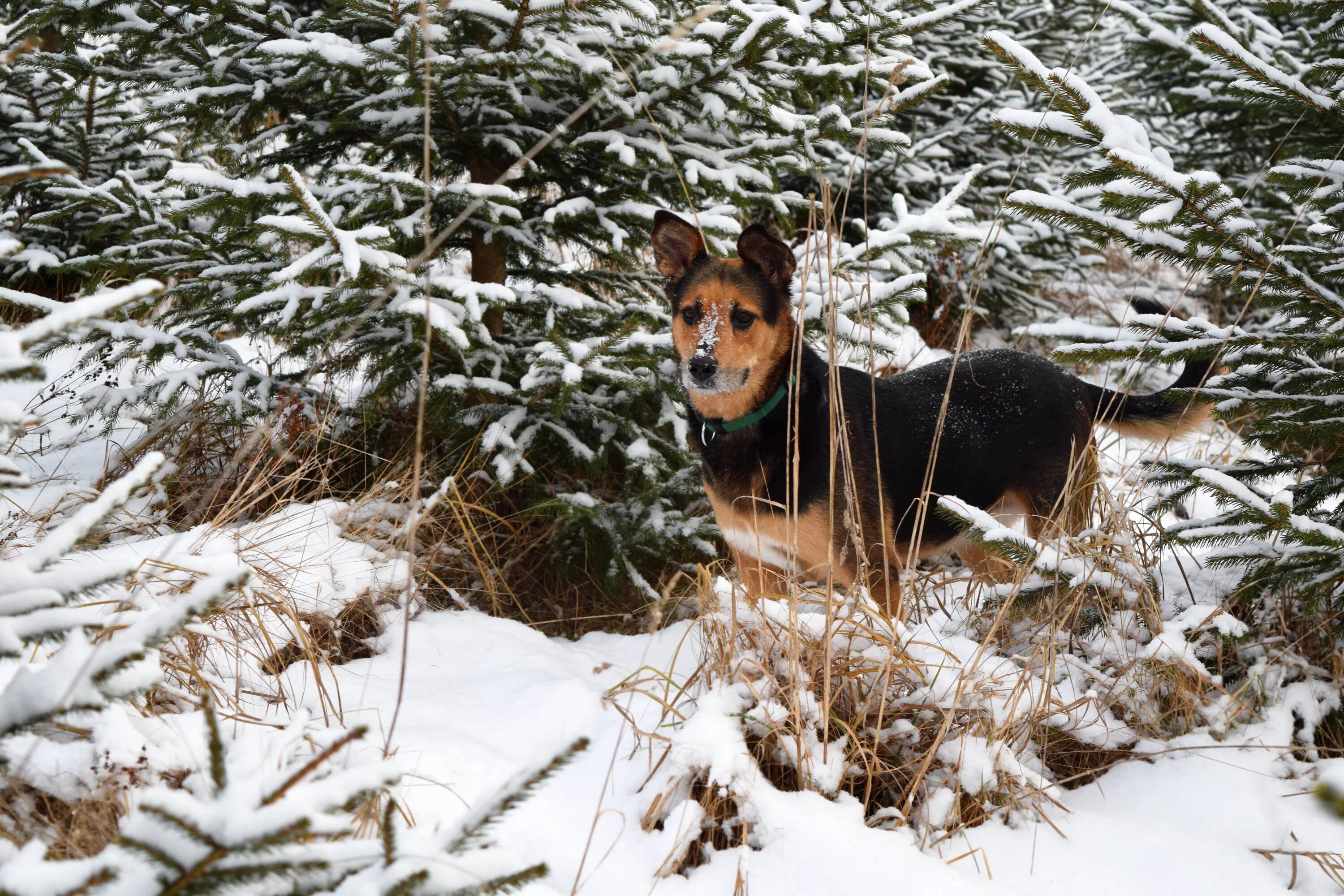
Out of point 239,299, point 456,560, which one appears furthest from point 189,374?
point 456,560

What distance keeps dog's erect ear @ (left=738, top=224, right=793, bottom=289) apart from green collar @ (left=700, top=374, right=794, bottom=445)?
44 cm

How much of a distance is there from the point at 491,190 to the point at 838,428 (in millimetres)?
1574

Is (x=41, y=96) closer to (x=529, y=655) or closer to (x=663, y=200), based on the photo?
(x=663, y=200)

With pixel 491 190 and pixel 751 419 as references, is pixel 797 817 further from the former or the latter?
pixel 491 190

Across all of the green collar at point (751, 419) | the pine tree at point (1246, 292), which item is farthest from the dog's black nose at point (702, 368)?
the pine tree at point (1246, 292)

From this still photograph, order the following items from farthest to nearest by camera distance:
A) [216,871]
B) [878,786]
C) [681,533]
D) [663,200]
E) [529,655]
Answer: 1. [663,200]
2. [681,533]
3. [529,655]
4. [878,786]
5. [216,871]

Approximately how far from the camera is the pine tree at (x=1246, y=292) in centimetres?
240

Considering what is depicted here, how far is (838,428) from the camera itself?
10.3ft

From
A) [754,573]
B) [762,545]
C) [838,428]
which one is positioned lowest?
[754,573]

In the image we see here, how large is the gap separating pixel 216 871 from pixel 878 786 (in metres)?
1.80

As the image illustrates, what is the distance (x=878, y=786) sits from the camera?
7.75 ft

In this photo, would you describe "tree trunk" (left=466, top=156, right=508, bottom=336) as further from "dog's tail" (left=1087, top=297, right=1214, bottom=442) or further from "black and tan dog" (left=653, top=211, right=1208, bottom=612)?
"dog's tail" (left=1087, top=297, right=1214, bottom=442)

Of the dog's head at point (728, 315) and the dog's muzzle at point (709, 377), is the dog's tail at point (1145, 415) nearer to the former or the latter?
the dog's head at point (728, 315)

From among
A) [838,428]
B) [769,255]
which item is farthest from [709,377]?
[769,255]
